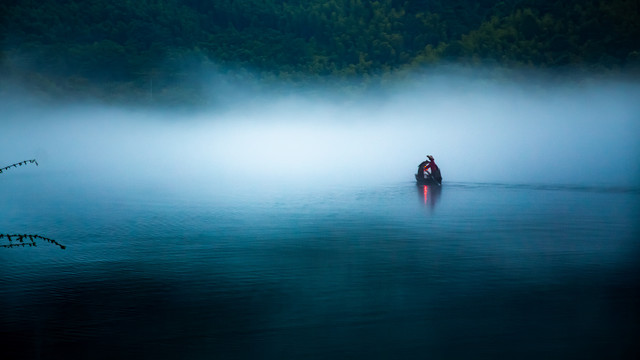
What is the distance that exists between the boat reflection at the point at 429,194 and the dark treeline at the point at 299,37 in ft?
288

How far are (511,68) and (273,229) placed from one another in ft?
371

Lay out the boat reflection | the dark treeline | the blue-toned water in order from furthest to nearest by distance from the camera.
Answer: the dark treeline, the boat reflection, the blue-toned water

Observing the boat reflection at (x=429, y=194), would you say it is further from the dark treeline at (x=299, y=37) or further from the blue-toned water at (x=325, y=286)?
the dark treeline at (x=299, y=37)

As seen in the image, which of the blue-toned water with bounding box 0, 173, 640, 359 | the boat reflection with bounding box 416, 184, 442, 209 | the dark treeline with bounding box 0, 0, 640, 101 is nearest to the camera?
the blue-toned water with bounding box 0, 173, 640, 359

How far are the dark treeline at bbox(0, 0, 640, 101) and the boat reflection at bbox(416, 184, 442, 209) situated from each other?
8787 centimetres

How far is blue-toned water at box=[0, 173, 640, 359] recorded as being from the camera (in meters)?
10.8

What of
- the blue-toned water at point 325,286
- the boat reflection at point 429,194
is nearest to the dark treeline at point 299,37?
the boat reflection at point 429,194

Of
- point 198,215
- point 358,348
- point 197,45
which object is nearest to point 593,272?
point 358,348

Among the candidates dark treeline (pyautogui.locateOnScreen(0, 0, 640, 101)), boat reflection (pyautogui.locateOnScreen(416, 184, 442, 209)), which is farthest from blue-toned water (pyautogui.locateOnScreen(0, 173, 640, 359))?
dark treeline (pyautogui.locateOnScreen(0, 0, 640, 101))

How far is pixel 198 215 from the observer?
99.6ft

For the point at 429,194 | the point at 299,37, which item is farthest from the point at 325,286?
the point at 299,37

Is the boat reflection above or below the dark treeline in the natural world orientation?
below

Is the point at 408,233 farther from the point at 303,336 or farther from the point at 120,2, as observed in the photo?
the point at 120,2

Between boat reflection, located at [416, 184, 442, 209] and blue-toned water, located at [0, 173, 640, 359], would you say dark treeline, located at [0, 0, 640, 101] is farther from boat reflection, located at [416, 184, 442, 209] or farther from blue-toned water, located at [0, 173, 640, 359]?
blue-toned water, located at [0, 173, 640, 359]
